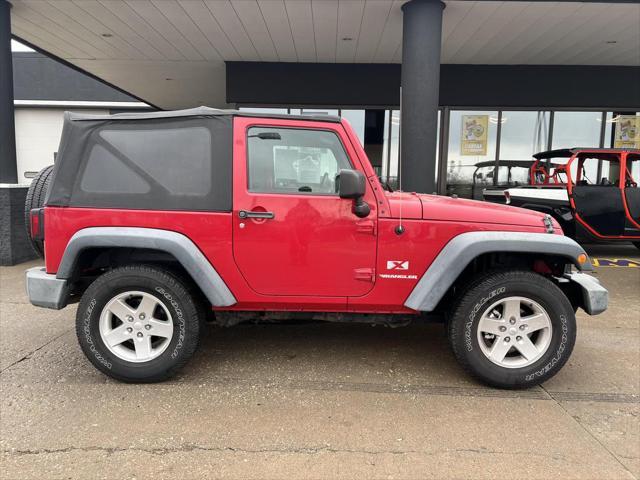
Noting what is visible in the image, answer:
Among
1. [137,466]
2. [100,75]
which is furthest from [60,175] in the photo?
[100,75]

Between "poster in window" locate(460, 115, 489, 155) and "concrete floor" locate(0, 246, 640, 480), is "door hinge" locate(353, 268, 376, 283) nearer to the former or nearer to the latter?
"concrete floor" locate(0, 246, 640, 480)

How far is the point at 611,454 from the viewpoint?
2473 millimetres

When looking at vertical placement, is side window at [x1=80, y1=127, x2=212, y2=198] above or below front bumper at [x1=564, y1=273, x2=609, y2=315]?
above

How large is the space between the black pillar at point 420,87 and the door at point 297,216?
162 inches

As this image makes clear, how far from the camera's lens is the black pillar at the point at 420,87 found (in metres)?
6.83

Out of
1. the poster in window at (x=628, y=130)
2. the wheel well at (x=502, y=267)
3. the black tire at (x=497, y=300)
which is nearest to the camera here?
the black tire at (x=497, y=300)

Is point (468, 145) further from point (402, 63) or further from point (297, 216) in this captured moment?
point (297, 216)

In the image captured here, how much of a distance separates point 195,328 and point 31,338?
6.56 feet

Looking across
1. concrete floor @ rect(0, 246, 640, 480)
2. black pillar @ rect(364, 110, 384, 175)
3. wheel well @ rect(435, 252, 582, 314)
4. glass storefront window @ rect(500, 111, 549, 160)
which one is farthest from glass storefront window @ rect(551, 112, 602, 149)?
wheel well @ rect(435, 252, 582, 314)

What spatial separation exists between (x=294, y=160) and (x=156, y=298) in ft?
4.54

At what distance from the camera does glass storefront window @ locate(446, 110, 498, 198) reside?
11.0 meters

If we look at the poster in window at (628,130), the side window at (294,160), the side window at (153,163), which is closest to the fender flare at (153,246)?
the side window at (153,163)

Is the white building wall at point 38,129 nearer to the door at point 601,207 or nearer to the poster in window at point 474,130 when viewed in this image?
the poster in window at point 474,130

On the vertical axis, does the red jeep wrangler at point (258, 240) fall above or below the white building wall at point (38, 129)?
below
